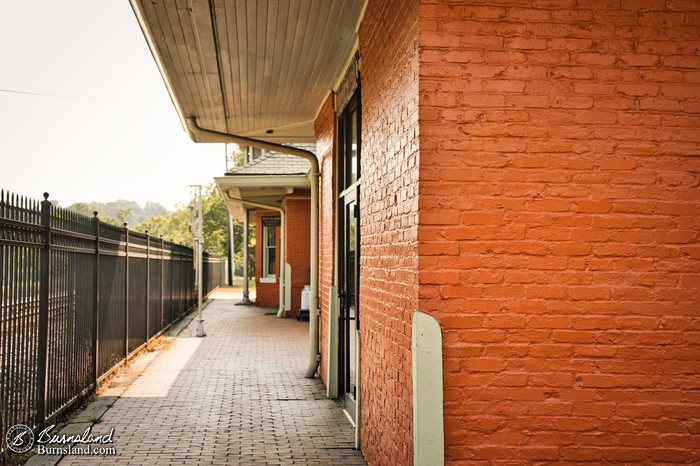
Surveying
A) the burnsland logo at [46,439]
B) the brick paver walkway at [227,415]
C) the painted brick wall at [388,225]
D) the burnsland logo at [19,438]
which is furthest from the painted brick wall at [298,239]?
the burnsland logo at [19,438]

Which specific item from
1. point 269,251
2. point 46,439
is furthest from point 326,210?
point 269,251

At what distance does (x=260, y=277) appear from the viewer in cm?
2489

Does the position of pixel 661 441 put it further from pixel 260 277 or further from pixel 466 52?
pixel 260 277

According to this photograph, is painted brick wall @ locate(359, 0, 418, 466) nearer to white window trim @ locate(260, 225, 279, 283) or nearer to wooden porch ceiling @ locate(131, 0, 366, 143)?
wooden porch ceiling @ locate(131, 0, 366, 143)

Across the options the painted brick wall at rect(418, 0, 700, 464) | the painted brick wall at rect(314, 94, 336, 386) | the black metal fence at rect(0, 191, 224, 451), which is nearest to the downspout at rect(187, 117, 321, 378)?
the painted brick wall at rect(314, 94, 336, 386)

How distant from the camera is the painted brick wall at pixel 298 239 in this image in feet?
67.7

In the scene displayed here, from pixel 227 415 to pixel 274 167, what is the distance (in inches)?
484

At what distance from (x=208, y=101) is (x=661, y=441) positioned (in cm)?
701

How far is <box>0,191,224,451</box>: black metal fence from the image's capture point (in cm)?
574

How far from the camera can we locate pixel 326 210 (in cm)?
977

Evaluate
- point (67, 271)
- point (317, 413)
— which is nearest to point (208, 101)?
point (67, 271)

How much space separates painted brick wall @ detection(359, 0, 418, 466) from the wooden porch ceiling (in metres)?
0.55

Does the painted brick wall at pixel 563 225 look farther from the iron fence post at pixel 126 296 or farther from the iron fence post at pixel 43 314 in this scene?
the iron fence post at pixel 126 296

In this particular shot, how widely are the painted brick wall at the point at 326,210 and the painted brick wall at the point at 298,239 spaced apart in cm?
982
